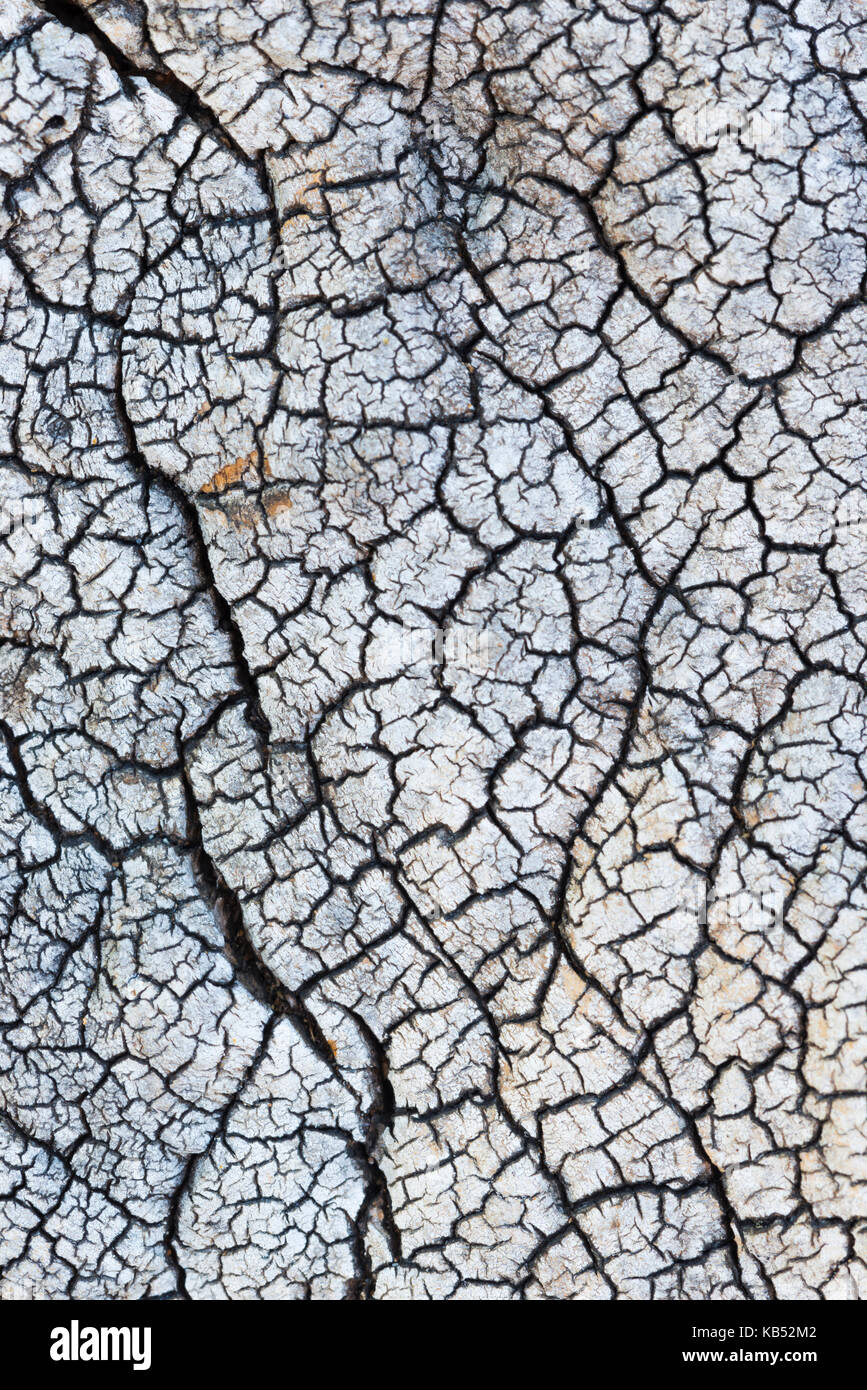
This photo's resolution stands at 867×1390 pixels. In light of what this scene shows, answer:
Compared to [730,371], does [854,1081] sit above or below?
below

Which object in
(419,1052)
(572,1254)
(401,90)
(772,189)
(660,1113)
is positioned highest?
(401,90)

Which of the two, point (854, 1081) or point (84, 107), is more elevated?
point (84, 107)

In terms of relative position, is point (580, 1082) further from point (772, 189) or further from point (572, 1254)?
point (772, 189)

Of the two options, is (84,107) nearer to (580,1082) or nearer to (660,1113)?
(580,1082)

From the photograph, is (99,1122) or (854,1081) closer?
(854,1081)

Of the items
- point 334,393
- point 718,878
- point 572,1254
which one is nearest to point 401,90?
point 334,393

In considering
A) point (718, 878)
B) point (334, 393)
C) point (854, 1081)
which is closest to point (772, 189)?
point (334, 393)
